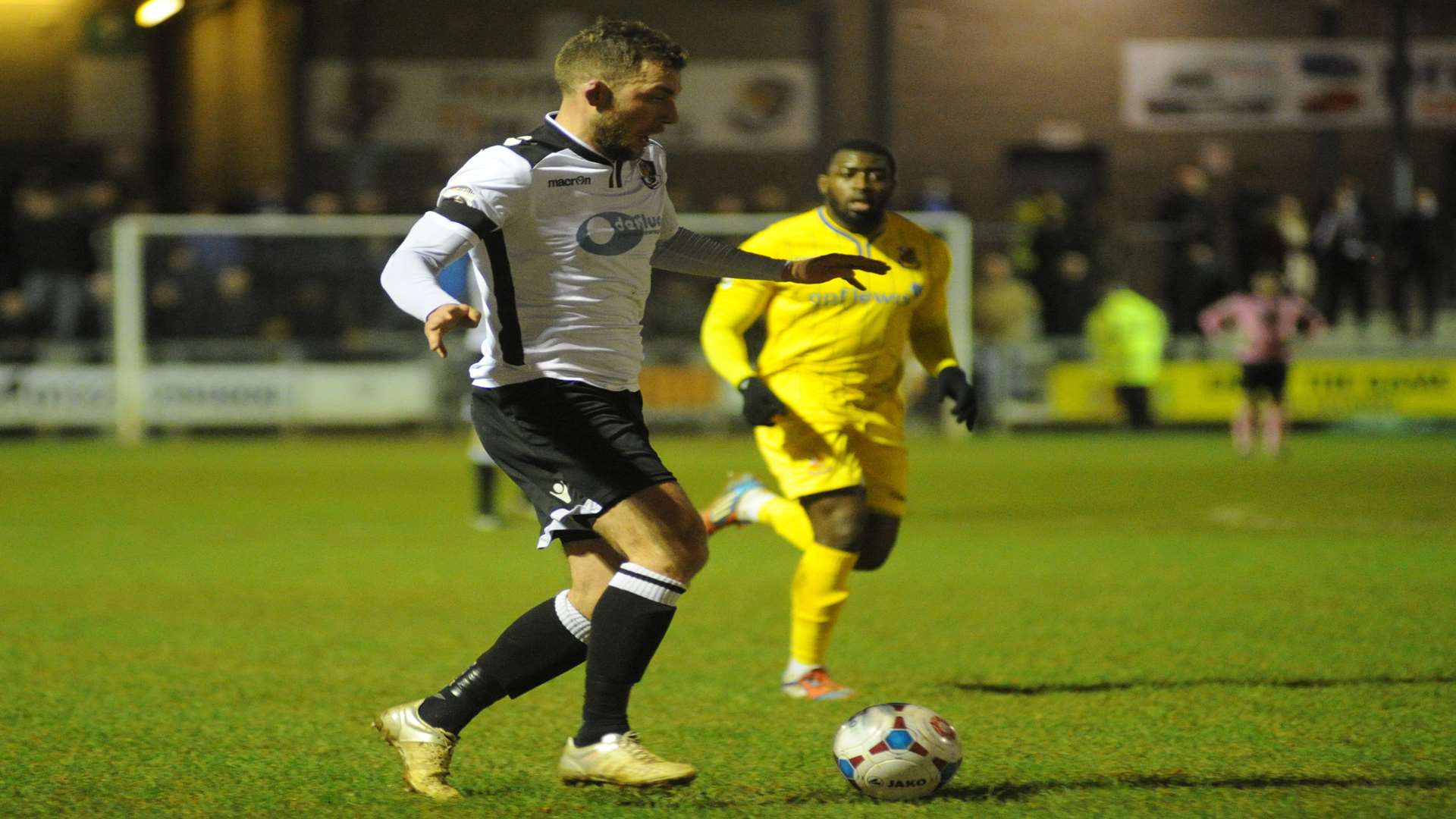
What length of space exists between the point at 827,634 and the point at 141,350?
51.1ft

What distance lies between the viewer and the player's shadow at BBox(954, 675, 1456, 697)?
6.52m

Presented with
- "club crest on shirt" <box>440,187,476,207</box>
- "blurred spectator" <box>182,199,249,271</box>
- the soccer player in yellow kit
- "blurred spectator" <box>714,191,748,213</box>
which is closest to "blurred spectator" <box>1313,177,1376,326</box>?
"blurred spectator" <box>714,191,748,213</box>

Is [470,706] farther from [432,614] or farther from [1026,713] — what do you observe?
[432,614]

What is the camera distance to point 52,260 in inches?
814

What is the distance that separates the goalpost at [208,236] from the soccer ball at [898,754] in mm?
15719

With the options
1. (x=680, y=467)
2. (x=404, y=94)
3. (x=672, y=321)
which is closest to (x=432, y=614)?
(x=680, y=467)

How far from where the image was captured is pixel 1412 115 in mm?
28078

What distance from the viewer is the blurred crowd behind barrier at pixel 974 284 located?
20.7 meters

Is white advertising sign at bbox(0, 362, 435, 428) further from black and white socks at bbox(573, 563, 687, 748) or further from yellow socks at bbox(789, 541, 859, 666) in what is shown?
black and white socks at bbox(573, 563, 687, 748)

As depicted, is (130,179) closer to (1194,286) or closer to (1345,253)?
(1194,286)

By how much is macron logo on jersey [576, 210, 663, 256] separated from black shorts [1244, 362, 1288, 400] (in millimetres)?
14411

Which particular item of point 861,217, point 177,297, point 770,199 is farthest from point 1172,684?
point 770,199

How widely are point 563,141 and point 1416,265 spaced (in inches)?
803

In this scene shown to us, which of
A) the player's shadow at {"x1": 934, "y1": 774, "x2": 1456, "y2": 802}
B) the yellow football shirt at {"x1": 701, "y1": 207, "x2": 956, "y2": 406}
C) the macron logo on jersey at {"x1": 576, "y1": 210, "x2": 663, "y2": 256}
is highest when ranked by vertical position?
the macron logo on jersey at {"x1": 576, "y1": 210, "x2": 663, "y2": 256}
